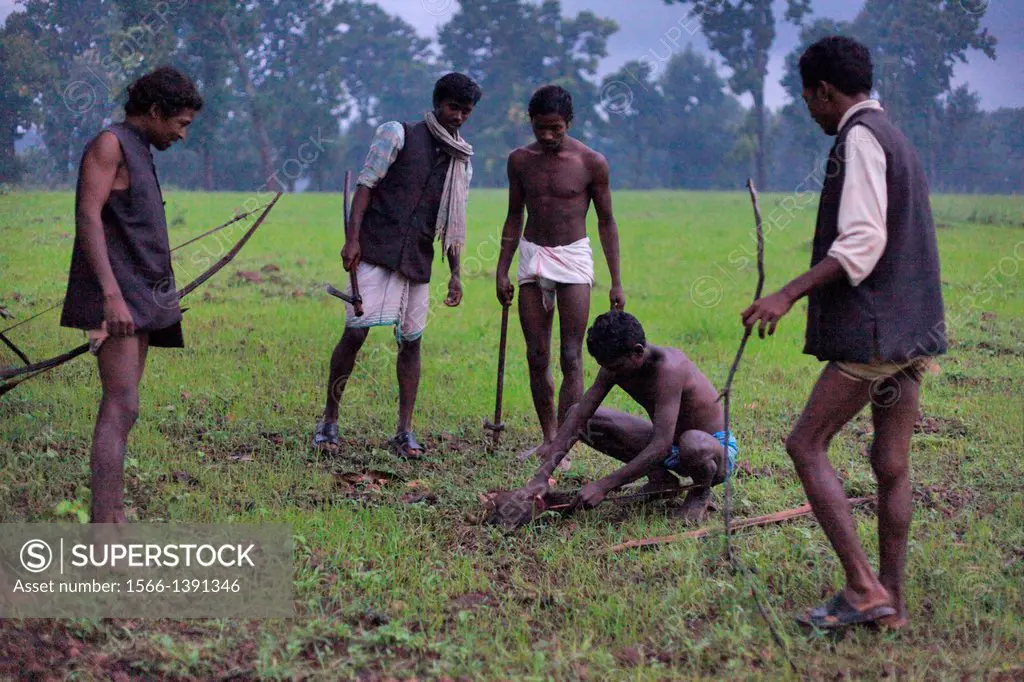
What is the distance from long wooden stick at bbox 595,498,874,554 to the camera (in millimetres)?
4582

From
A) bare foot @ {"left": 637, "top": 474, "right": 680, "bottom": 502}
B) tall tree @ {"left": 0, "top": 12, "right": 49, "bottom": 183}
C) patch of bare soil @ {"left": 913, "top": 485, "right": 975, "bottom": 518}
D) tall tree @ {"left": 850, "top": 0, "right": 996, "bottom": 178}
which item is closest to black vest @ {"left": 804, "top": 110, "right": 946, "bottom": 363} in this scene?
bare foot @ {"left": 637, "top": 474, "right": 680, "bottom": 502}

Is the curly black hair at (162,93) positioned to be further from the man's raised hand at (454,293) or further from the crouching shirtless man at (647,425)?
the man's raised hand at (454,293)

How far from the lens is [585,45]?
4688cm

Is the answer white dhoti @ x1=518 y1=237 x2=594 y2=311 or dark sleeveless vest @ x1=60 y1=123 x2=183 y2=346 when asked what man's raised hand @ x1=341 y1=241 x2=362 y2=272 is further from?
dark sleeveless vest @ x1=60 y1=123 x2=183 y2=346

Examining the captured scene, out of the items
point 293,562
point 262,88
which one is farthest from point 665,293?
point 262,88

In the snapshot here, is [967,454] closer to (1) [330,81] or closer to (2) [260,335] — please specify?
(2) [260,335]

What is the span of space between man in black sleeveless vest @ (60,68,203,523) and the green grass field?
51 centimetres

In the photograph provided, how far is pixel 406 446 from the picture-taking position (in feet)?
20.1

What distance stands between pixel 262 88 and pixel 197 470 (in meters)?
38.1

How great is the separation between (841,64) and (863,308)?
865 mm

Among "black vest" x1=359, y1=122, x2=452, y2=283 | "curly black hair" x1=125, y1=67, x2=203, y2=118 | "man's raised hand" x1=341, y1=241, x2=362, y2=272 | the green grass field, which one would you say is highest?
"curly black hair" x1=125, y1=67, x2=203, y2=118

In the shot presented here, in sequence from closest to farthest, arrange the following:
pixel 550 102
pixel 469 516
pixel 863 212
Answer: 1. pixel 863 212
2. pixel 469 516
3. pixel 550 102

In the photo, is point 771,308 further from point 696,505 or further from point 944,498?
point 944,498

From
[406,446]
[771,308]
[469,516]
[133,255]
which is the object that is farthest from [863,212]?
[406,446]
